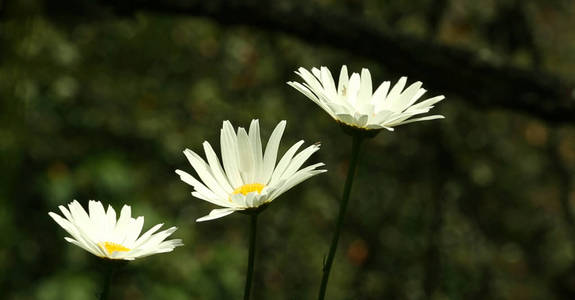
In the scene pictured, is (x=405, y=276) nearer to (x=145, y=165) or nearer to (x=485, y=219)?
(x=485, y=219)

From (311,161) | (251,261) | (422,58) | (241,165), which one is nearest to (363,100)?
(241,165)

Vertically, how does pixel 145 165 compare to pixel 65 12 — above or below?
below

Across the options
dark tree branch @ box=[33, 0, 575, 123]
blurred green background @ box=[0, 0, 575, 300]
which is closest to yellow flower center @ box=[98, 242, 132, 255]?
dark tree branch @ box=[33, 0, 575, 123]

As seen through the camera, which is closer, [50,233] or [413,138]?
[50,233]

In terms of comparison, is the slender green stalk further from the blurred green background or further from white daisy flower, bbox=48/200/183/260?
the blurred green background

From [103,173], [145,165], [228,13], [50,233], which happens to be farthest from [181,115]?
[228,13]

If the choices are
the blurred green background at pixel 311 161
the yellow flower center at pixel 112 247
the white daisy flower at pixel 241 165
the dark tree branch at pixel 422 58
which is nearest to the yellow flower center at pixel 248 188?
the white daisy flower at pixel 241 165

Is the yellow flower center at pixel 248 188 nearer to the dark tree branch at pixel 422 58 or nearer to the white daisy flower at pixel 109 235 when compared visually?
the white daisy flower at pixel 109 235
